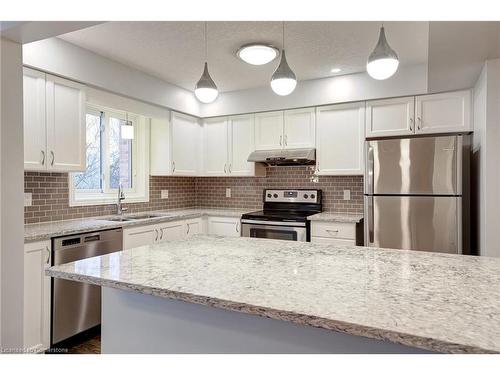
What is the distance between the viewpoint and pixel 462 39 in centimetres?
199

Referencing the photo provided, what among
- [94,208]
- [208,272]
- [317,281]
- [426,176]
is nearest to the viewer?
[317,281]

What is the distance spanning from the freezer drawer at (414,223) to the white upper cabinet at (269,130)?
1321 millimetres

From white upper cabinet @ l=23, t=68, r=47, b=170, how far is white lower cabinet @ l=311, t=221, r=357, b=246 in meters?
2.49

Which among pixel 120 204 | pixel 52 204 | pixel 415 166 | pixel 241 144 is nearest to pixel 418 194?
pixel 415 166

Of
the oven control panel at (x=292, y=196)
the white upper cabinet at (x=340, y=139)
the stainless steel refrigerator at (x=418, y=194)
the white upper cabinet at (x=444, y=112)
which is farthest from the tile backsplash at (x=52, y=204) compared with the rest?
the white upper cabinet at (x=444, y=112)

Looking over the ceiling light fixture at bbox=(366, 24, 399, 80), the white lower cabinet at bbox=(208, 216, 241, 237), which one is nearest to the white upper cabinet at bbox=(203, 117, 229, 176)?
the white lower cabinet at bbox=(208, 216, 241, 237)

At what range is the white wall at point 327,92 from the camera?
3.18m

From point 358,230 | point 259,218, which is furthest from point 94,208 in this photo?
point 358,230

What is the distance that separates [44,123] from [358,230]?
293 cm

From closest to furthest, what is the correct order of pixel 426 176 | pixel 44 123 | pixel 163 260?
pixel 163 260 → pixel 44 123 → pixel 426 176

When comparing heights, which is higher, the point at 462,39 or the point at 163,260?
the point at 462,39

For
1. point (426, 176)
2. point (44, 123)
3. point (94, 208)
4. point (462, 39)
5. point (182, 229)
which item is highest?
point (462, 39)

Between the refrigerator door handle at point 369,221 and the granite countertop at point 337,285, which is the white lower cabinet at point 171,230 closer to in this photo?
the granite countertop at point 337,285

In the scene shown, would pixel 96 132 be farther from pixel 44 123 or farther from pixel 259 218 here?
pixel 259 218
